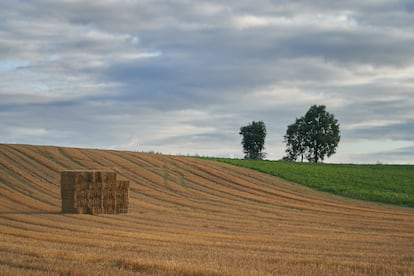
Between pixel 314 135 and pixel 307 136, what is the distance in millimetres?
1063

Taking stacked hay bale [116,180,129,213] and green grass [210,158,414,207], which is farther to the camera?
green grass [210,158,414,207]

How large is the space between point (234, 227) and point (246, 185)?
57.7 ft

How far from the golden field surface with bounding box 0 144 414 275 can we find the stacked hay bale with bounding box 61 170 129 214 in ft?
2.68

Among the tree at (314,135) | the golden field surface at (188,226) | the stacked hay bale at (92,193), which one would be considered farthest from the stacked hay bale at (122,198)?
the tree at (314,135)

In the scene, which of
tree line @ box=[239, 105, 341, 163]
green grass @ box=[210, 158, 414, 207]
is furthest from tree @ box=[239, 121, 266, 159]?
green grass @ box=[210, 158, 414, 207]

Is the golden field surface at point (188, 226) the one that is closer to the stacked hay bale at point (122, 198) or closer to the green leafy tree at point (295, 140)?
the stacked hay bale at point (122, 198)

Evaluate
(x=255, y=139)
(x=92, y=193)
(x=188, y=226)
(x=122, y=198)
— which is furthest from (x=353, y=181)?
(x=255, y=139)

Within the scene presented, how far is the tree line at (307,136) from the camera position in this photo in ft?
277

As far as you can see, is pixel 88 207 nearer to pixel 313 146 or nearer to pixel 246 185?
pixel 246 185

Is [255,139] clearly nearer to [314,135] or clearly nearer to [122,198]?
[314,135]

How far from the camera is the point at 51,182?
112 ft

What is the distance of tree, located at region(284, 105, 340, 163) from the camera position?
277 ft

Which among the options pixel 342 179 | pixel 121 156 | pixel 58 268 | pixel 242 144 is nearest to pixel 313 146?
pixel 242 144

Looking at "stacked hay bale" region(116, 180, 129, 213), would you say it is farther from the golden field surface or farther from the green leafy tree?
the green leafy tree
